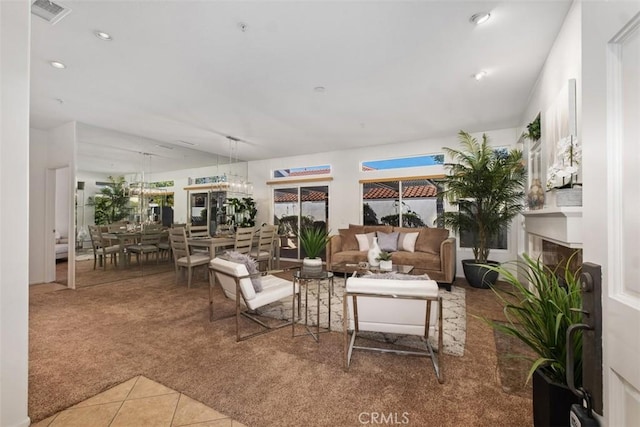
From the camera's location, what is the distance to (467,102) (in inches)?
153

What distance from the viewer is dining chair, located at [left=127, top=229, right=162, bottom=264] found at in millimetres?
5160

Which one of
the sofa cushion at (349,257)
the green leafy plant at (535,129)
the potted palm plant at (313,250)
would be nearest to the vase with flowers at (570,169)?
the green leafy plant at (535,129)

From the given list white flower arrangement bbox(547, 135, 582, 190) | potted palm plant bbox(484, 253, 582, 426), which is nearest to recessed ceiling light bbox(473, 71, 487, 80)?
white flower arrangement bbox(547, 135, 582, 190)

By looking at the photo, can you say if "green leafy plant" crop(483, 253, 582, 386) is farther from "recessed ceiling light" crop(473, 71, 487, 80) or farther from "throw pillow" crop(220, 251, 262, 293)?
"recessed ceiling light" crop(473, 71, 487, 80)

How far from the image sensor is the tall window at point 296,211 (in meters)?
7.14

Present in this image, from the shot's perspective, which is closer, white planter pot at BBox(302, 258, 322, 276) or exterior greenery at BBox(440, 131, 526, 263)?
white planter pot at BBox(302, 258, 322, 276)

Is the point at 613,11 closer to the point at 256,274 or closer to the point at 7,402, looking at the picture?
the point at 256,274

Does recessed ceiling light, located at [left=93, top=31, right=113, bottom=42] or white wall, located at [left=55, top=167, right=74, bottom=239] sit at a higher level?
recessed ceiling light, located at [left=93, top=31, right=113, bottom=42]

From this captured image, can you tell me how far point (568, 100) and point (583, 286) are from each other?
85.8 inches

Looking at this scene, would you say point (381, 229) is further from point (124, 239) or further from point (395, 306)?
point (124, 239)

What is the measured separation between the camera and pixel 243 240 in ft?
16.1

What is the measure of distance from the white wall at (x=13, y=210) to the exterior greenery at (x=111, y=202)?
3.84m

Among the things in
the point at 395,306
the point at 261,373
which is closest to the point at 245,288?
the point at 261,373

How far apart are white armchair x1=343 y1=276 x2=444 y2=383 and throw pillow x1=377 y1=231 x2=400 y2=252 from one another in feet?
9.71
